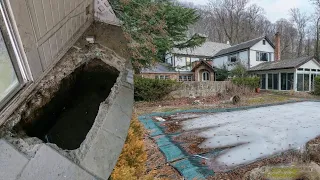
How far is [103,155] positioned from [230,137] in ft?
22.8

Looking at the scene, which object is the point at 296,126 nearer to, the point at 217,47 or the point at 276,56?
the point at 276,56

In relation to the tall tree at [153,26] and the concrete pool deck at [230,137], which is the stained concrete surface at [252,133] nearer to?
the concrete pool deck at [230,137]

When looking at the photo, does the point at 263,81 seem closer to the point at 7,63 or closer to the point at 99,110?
the point at 99,110

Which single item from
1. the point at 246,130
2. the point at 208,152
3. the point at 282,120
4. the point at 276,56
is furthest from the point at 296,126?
the point at 276,56

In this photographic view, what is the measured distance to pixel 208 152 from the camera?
573 centimetres

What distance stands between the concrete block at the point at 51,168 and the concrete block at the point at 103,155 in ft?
0.10

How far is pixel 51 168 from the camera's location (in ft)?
1.92

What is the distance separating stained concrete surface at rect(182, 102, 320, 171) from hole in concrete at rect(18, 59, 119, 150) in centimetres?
429

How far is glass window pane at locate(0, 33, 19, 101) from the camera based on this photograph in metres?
0.74

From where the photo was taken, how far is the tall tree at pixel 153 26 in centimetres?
333

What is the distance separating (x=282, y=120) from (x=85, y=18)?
10232mm

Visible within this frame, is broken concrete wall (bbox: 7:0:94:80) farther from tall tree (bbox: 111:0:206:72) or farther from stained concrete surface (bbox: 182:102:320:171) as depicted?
stained concrete surface (bbox: 182:102:320:171)

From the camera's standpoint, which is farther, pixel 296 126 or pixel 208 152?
pixel 296 126

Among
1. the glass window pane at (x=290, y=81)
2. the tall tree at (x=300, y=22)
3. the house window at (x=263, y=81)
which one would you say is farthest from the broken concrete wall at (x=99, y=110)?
the tall tree at (x=300, y=22)
